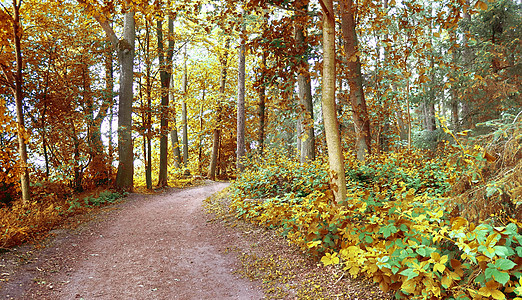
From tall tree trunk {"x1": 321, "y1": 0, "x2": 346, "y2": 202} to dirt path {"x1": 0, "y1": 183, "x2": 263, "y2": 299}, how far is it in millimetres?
1799

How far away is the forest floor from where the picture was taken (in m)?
3.84

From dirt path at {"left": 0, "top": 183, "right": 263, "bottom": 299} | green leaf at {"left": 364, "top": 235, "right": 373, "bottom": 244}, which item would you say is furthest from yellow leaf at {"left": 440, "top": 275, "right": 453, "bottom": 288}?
dirt path at {"left": 0, "top": 183, "right": 263, "bottom": 299}

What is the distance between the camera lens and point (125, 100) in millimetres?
11281

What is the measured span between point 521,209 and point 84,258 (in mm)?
6297

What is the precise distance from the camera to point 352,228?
3.47m

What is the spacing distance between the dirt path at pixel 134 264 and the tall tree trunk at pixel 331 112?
1799mm

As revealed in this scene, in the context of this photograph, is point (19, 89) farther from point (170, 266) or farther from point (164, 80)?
point (170, 266)

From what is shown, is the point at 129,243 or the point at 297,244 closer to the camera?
the point at 297,244

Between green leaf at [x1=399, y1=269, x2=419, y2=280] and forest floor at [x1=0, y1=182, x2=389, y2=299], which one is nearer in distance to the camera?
green leaf at [x1=399, y1=269, x2=419, y2=280]

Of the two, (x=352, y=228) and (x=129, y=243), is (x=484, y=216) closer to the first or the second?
(x=352, y=228)

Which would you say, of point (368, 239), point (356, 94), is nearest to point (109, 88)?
point (356, 94)

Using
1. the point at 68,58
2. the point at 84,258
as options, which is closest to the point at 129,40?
the point at 68,58

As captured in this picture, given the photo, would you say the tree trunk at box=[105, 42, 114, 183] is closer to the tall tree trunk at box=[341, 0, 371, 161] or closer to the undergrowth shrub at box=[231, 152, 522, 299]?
the undergrowth shrub at box=[231, 152, 522, 299]

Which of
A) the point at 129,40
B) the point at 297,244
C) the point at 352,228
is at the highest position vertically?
the point at 129,40
